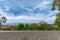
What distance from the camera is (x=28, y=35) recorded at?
51.0 inches

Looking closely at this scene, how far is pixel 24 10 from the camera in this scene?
162 cm

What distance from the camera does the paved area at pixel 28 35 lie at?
1250 millimetres

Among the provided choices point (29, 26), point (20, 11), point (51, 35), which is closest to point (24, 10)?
point (20, 11)

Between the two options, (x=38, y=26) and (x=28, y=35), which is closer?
(x=28, y=35)

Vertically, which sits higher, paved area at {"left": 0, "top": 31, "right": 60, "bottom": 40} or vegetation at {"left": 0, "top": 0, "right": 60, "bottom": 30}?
vegetation at {"left": 0, "top": 0, "right": 60, "bottom": 30}

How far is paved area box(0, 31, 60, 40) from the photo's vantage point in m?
1.25

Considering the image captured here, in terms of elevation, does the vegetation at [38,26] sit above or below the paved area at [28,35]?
above

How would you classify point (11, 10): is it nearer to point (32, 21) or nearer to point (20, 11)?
point (20, 11)

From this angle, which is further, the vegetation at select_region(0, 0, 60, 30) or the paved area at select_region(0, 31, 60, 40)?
the vegetation at select_region(0, 0, 60, 30)

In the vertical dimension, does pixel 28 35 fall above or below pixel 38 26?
below

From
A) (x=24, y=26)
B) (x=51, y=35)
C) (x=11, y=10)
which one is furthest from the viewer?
(x=11, y=10)

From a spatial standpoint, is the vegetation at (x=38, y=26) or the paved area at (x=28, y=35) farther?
the vegetation at (x=38, y=26)

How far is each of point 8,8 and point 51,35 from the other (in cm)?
74

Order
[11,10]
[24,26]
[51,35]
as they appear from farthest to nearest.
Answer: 1. [11,10]
2. [24,26]
3. [51,35]
